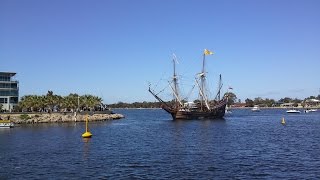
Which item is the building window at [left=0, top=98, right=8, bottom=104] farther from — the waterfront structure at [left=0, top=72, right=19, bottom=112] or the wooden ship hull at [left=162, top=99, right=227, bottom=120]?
the wooden ship hull at [left=162, top=99, right=227, bottom=120]

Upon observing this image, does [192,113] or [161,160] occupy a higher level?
[192,113]

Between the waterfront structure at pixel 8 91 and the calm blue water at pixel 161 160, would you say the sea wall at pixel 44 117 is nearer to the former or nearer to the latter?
the waterfront structure at pixel 8 91

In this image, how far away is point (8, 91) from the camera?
196 m

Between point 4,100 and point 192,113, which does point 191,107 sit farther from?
point 4,100

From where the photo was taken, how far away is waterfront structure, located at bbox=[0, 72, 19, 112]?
19412 centimetres

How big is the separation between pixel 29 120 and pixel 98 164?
115 metres

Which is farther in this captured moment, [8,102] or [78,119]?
[8,102]

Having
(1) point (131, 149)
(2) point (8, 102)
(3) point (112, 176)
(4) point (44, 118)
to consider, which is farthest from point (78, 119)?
(3) point (112, 176)

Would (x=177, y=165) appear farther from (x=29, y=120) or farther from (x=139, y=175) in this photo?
(x=29, y=120)

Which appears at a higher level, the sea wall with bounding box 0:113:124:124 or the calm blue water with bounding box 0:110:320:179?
the sea wall with bounding box 0:113:124:124

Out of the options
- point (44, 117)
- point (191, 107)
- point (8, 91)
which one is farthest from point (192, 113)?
point (8, 91)

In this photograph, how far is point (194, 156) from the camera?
2542 inches

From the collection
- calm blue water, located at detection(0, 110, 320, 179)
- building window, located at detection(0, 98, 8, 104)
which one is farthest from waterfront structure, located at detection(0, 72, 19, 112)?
calm blue water, located at detection(0, 110, 320, 179)

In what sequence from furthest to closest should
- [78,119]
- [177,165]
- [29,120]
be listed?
[78,119] → [29,120] → [177,165]
